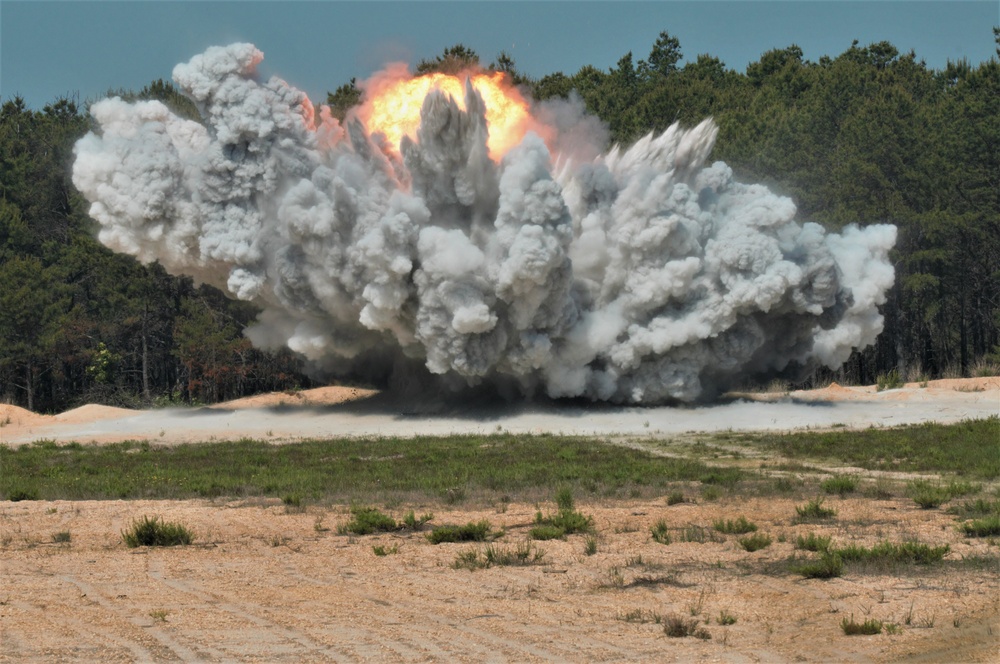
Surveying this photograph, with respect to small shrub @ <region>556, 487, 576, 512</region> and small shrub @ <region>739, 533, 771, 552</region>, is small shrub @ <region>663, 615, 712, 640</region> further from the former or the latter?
small shrub @ <region>556, 487, 576, 512</region>

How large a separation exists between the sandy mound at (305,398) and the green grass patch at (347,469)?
39.7ft

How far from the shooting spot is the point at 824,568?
1600cm

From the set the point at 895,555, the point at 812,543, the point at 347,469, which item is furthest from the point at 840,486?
the point at 347,469

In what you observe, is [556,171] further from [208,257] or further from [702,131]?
[208,257]

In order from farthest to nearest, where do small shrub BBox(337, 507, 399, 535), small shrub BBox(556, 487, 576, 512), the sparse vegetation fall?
1. small shrub BBox(556, 487, 576, 512)
2. small shrub BBox(337, 507, 399, 535)
3. the sparse vegetation

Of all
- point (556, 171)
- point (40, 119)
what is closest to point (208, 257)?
point (556, 171)

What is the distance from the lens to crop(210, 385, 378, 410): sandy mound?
5147cm

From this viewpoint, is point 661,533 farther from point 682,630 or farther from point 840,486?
point 840,486

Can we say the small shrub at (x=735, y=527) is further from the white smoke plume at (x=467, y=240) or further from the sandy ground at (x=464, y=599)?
the white smoke plume at (x=467, y=240)

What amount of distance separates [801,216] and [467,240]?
868 inches

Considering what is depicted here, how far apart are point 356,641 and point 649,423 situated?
28.0m

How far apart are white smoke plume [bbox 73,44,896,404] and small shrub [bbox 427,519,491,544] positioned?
67.4ft

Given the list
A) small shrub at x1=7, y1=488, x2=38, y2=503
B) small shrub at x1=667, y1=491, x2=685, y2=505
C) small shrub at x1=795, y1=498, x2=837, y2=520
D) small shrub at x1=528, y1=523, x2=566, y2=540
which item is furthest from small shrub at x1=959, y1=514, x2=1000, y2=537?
small shrub at x1=7, y1=488, x2=38, y2=503

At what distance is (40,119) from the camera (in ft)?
269
